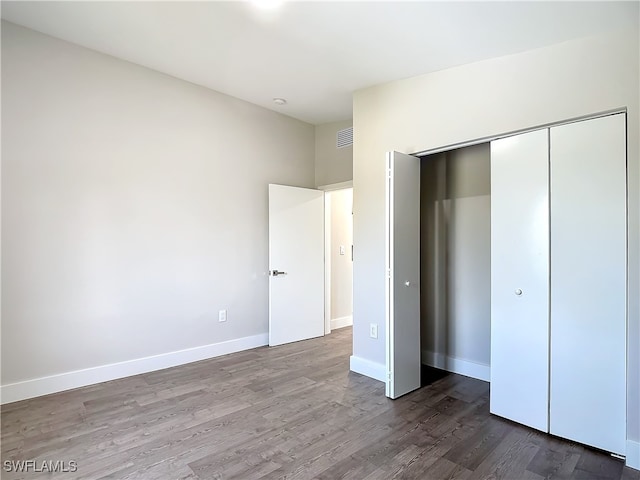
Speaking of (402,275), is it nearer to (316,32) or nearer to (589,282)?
(589,282)

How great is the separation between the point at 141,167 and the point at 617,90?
3743mm

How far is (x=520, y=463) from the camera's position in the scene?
83.4 inches

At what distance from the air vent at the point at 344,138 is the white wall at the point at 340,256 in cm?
86

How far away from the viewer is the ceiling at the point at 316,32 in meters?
2.27

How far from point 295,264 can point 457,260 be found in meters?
1.99

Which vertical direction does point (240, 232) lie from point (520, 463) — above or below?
above

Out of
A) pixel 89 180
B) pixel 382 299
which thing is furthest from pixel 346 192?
pixel 89 180

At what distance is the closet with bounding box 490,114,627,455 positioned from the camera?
222 centimetres

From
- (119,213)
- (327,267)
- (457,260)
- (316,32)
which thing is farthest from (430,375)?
(119,213)

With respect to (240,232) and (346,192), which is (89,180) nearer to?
(240,232)

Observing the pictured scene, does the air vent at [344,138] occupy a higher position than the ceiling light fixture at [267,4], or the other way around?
the ceiling light fixture at [267,4]

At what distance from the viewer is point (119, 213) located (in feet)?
10.8

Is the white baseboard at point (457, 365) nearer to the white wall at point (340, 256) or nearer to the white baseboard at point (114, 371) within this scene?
the white wall at point (340, 256)

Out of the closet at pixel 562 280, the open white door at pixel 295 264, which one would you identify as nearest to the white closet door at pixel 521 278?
the closet at pixel 562 280
